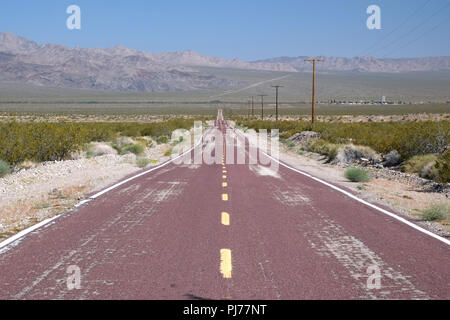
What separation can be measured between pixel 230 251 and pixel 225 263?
0.65 metres

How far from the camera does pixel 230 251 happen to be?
289 inches

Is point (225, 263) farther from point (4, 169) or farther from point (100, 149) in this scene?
point (100, 149)

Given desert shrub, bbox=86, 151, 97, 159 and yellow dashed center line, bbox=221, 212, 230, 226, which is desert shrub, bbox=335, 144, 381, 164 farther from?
yellow dashed center line, bbox=221, 212, 230, 226

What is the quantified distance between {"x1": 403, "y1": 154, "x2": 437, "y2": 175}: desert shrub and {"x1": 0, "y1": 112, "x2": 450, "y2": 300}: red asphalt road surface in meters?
9.70

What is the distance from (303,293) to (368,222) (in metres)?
4.46

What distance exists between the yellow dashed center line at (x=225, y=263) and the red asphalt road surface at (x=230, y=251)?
0.17ft

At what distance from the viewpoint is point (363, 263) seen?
677 centimetres

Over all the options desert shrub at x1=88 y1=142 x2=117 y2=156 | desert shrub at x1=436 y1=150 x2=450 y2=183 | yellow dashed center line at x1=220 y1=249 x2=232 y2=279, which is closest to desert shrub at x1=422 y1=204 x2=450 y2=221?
A: yellow dashed center line at x1=220 y1=249 x2=232 y2=279

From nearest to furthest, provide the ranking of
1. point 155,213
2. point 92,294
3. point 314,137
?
point 92,294 → point 155,213 → point 314,137

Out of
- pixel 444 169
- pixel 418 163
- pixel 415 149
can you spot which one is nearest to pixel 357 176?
pixel 444 169

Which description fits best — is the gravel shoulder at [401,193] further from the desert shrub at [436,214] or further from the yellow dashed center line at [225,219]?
the yellow dashed center line at [225,219]

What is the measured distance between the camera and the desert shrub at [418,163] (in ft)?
67.4
